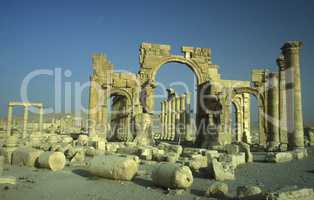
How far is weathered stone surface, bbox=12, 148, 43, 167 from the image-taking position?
9320mm

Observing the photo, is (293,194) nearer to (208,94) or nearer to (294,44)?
(294,44)

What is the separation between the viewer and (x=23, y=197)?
5.37 m

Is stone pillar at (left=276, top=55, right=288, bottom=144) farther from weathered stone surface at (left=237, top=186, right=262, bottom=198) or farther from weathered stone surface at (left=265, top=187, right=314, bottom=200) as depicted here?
weathered stone surface at (left=265, top=187, right=314, bottom=200)

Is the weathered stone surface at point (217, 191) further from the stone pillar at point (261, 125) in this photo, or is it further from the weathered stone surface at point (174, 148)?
the stone pillar at point (261, 125)

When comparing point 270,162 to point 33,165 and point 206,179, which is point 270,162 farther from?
point 33,165

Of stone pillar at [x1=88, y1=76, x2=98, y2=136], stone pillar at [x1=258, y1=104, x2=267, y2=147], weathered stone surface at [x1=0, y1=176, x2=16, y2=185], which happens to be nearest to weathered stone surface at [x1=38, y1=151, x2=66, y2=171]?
weathered stone surface at [x1=0, y1=176, x2=16, y2=185]

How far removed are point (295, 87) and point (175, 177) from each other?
1332 cm

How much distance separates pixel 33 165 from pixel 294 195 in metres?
7.86

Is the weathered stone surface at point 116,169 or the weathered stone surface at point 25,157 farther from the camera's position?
the weathered stone surface at point 25,157

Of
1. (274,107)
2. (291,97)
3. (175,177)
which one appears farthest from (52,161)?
(274,107)

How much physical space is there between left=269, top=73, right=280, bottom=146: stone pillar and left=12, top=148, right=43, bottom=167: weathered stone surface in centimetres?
1640

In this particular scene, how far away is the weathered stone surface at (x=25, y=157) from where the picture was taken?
30.6ft

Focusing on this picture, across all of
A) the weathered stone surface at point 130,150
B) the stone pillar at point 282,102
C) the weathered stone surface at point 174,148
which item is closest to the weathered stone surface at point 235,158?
the weathered stone surface at point 174,148

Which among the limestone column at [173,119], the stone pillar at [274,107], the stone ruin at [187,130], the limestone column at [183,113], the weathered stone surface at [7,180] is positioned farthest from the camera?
the limestone column at [173,119]
